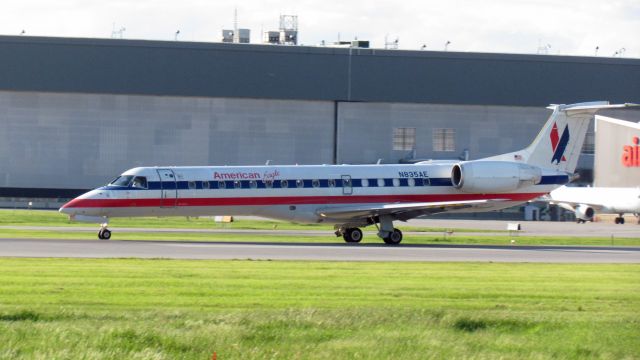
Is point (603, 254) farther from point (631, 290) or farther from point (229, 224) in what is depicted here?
point (229, 224)

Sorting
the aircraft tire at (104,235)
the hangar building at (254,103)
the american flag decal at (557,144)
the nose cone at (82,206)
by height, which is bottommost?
the aircraft tire at (104,235)

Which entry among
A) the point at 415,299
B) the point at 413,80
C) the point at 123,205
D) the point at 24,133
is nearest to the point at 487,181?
the point at 123,205

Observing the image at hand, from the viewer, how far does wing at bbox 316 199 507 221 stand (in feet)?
133

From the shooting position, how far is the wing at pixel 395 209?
4066 centimetres

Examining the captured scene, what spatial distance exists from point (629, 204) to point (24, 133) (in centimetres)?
4298

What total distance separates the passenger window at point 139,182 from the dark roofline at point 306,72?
137ft

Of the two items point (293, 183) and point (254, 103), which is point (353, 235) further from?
point (254, 103)

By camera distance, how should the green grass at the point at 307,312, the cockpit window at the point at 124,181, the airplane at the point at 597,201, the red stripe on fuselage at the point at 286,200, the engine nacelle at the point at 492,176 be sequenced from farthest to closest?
the airplane at the point at 597,201 → the engine nacelle at the point at 492,176 → the cockpit window at the point at 124,181 → the red stripe on fuselage at the point at 286,200 → the green grass at the point at 307,312

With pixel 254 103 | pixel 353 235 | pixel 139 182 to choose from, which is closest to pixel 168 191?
pixel 139 182

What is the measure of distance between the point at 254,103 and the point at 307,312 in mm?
65296

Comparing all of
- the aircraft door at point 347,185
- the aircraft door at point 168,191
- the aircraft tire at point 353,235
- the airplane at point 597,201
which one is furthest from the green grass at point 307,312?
the airplane at point 597,201

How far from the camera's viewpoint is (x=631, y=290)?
23.0 m

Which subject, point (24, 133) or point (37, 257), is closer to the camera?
point (37, 257)

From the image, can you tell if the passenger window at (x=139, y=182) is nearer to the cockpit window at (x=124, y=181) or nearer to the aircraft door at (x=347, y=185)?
the cockpit window at (x=124, y=181)
